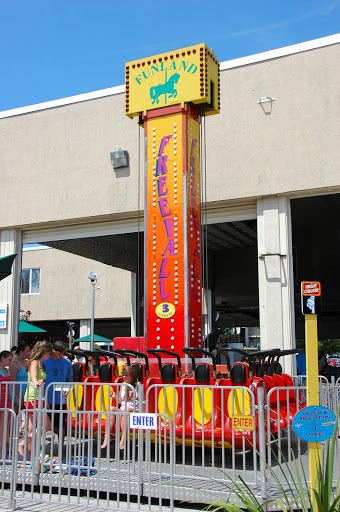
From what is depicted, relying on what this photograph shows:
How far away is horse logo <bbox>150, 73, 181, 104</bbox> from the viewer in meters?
10.7

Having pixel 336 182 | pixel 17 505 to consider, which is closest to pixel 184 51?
pixel 336 182

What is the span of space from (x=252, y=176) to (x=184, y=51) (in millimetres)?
4121

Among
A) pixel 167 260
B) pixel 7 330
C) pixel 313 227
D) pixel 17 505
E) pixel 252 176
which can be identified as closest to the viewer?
pixel 17 505

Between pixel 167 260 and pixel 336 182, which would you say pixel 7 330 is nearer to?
pixel 167 260

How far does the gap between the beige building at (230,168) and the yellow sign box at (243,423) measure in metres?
6.96

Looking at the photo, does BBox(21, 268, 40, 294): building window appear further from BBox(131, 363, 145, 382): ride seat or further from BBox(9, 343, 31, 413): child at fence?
BBox(131, 363, 145, 382): ride seat

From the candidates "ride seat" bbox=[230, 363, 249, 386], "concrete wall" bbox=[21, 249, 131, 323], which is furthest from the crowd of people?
"concrete wall" bbox=[21, 249, 131, 323]

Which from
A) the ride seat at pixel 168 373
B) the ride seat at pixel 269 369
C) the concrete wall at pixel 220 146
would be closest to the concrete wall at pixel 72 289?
the concrete wall at pixel 220 146

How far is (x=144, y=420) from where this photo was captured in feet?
18.6

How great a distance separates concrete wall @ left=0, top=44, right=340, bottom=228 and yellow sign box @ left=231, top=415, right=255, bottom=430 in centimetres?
849

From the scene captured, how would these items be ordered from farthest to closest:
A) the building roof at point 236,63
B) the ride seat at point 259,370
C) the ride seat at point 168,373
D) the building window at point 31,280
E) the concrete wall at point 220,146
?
the building window at point 31,280
the building roof at point 236,63
the concrete wall at point 220,146
the ride seat at point 259,370
the ride seat at point 168,373

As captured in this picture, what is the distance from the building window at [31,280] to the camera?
33.8 metres

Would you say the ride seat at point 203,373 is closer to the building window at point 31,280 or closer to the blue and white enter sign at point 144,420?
the blue and white enter sign at point 144,420

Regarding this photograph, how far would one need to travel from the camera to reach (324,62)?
43.4 ft
